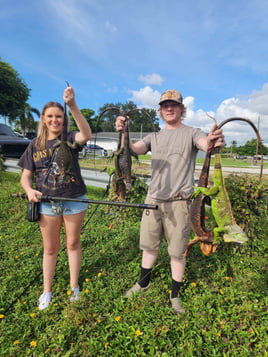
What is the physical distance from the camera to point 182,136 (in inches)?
96.3

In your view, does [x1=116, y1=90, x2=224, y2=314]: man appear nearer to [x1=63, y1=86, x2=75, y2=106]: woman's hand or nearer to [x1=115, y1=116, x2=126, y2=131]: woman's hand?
[x1=115, y1=116, x2=126, y2=131]: woman's hand

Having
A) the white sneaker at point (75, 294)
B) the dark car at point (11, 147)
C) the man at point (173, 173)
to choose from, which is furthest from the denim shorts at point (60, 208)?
the dark car at point (11, 147)

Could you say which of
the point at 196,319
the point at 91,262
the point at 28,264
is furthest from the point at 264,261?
the point at 28,264

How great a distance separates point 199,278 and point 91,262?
1.74m

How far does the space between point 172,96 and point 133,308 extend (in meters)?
2.51

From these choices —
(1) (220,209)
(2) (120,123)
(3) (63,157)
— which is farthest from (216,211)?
(3) (63,157)

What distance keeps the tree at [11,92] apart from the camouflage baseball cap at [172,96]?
23760 millimetres

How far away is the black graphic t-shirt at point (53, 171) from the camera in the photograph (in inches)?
90.7

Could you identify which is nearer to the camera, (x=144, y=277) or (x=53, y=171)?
(x=53, y=171)

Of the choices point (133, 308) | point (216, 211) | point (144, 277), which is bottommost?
point (133, 308)

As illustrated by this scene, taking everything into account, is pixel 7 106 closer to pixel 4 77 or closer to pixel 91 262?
pixel 4 77

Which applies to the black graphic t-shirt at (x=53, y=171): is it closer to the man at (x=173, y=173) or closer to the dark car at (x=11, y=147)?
the man at (x=173, y=173)

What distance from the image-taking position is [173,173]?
2.48m

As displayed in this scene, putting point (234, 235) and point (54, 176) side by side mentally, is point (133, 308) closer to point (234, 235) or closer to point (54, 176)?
point (234, 235)
